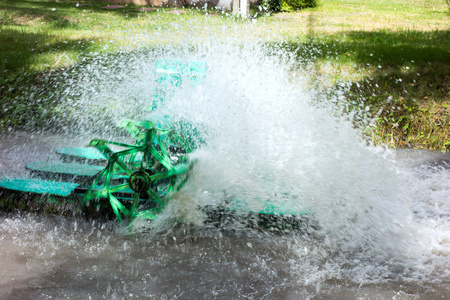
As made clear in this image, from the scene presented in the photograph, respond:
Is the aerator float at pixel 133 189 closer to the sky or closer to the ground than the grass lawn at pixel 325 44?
closer to the ground

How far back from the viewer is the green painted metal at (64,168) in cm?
368

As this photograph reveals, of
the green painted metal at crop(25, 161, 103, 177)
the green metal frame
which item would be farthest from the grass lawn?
the green metal frame

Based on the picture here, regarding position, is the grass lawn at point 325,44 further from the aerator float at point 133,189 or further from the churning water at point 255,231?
the aerator float at point 133,189

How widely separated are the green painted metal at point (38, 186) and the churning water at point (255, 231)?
0.22 meters

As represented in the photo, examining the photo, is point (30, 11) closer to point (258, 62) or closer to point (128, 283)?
point (258, 62)

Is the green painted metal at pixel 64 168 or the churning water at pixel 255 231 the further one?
the green painted metal at pixel 64 168

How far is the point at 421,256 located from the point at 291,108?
2.81m

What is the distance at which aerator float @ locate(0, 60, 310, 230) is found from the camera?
9.96 ft

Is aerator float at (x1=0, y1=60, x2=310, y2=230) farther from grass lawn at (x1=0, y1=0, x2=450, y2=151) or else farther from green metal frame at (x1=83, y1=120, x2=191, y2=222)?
grass lawn at (x1=0, y1=0, x2=450, y2=151)

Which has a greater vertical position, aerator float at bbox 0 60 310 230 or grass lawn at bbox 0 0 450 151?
grass lawn at bbox 0 0 450 151

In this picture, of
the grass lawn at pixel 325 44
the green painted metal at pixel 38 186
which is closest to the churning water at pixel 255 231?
the green painted metal at pixel 38 186

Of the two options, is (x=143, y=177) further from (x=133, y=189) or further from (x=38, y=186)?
(x=38, y=186)

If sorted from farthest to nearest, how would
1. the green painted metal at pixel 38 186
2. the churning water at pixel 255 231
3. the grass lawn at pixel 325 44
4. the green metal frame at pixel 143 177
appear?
1. the grass lawn at pixel 325 44
2. the green painted metal at pixel 38 186
3. the green metal frame at pixel 143 177
4. the churning water at pixel 255 231

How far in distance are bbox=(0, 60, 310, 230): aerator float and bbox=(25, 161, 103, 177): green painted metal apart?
0.06 feet
